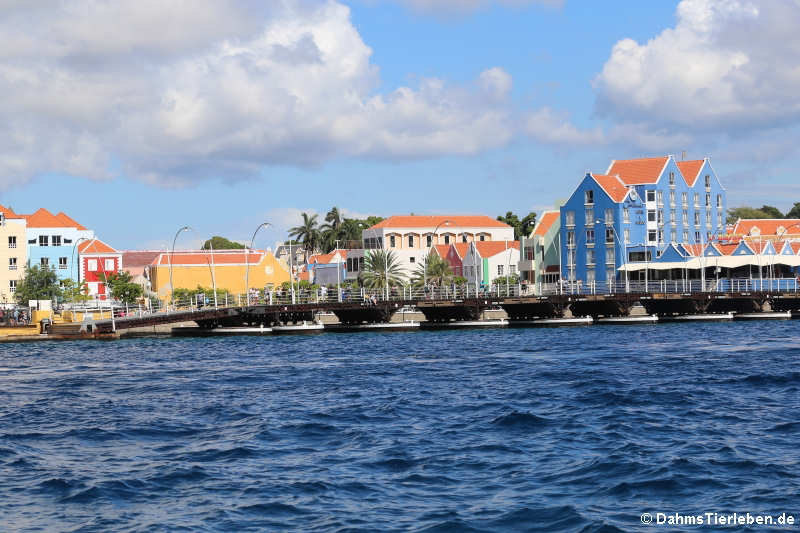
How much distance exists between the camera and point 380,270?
145500mm

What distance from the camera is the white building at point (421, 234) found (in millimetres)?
155000

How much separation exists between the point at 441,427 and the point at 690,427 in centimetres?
782

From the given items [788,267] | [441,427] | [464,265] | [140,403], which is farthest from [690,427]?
[464,265]

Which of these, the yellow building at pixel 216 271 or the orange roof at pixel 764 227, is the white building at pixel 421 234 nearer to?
the yellow building at pixel 216 271

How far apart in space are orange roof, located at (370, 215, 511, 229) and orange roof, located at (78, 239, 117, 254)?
4138cm

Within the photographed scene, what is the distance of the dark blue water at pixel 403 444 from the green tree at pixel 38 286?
61502mm

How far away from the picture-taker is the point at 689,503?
2209 centimetres

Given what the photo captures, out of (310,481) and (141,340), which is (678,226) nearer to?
(141,340)

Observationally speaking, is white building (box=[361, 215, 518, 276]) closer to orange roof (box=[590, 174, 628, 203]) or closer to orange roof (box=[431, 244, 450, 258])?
orange roof (box=[431, 244, 450, 258])

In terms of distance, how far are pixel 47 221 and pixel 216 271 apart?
942 inches

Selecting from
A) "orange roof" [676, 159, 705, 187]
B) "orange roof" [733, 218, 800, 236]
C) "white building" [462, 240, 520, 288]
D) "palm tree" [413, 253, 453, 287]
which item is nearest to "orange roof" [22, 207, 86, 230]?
"palm tree" [413, 253, 453, 287]

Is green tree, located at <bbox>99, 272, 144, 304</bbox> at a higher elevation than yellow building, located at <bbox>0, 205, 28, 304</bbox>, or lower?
lower

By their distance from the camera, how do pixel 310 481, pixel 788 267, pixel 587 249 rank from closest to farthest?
pixel 310 481, pixel 788 267, pixel 587 249

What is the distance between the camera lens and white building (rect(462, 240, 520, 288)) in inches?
5635
